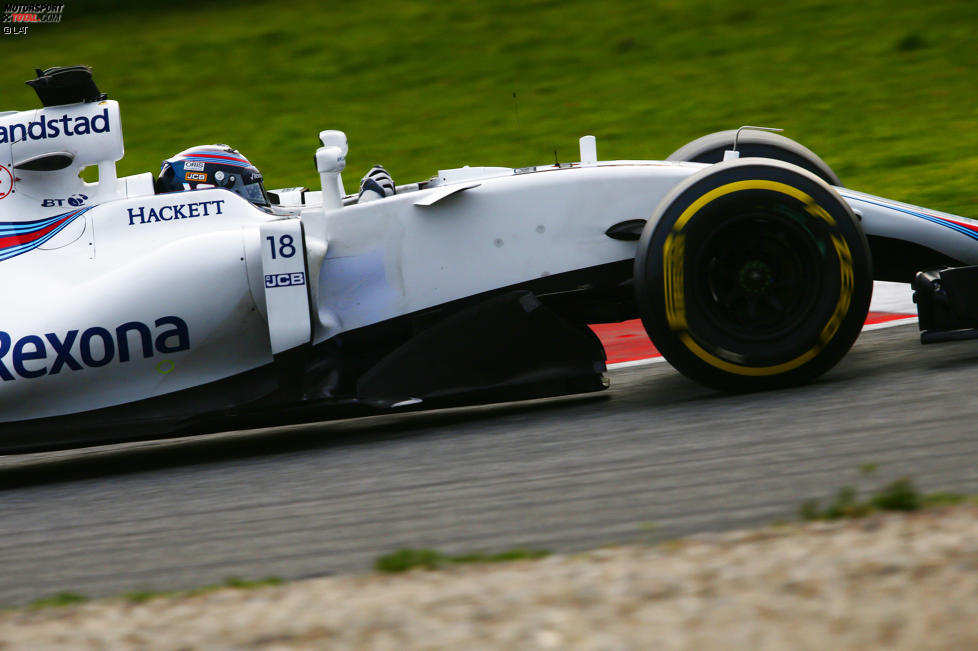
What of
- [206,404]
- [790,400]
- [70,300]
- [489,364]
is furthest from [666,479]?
[70,300]

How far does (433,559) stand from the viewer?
3119mm

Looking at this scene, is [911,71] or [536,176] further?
[911,71]

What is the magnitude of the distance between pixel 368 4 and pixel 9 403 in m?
16.1

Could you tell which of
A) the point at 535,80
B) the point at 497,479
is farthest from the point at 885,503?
the point at 535,80

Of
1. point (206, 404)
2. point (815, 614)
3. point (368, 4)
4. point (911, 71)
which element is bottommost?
point (815, 614)

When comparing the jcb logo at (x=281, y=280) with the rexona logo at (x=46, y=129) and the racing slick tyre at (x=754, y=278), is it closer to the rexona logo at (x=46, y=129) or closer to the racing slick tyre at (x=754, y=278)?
the rexona logo at (x=46, y=129)

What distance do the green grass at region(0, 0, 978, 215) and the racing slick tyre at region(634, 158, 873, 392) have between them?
5982 mm

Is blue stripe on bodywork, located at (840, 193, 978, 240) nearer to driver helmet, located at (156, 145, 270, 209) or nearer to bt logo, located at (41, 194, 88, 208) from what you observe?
driver helmet, located at (156, 145, 270, 209)

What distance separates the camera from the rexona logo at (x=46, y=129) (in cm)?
529

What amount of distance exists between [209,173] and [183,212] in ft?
1.11

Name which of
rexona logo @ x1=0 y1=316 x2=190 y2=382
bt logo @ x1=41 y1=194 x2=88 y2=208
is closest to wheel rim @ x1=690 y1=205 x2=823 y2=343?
rexona logo @ x1=0 y1=316 x2=190 y2=382

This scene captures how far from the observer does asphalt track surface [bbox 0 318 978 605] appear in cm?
339

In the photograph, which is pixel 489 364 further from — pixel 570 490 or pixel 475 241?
pixel 570 490

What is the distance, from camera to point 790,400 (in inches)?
180
